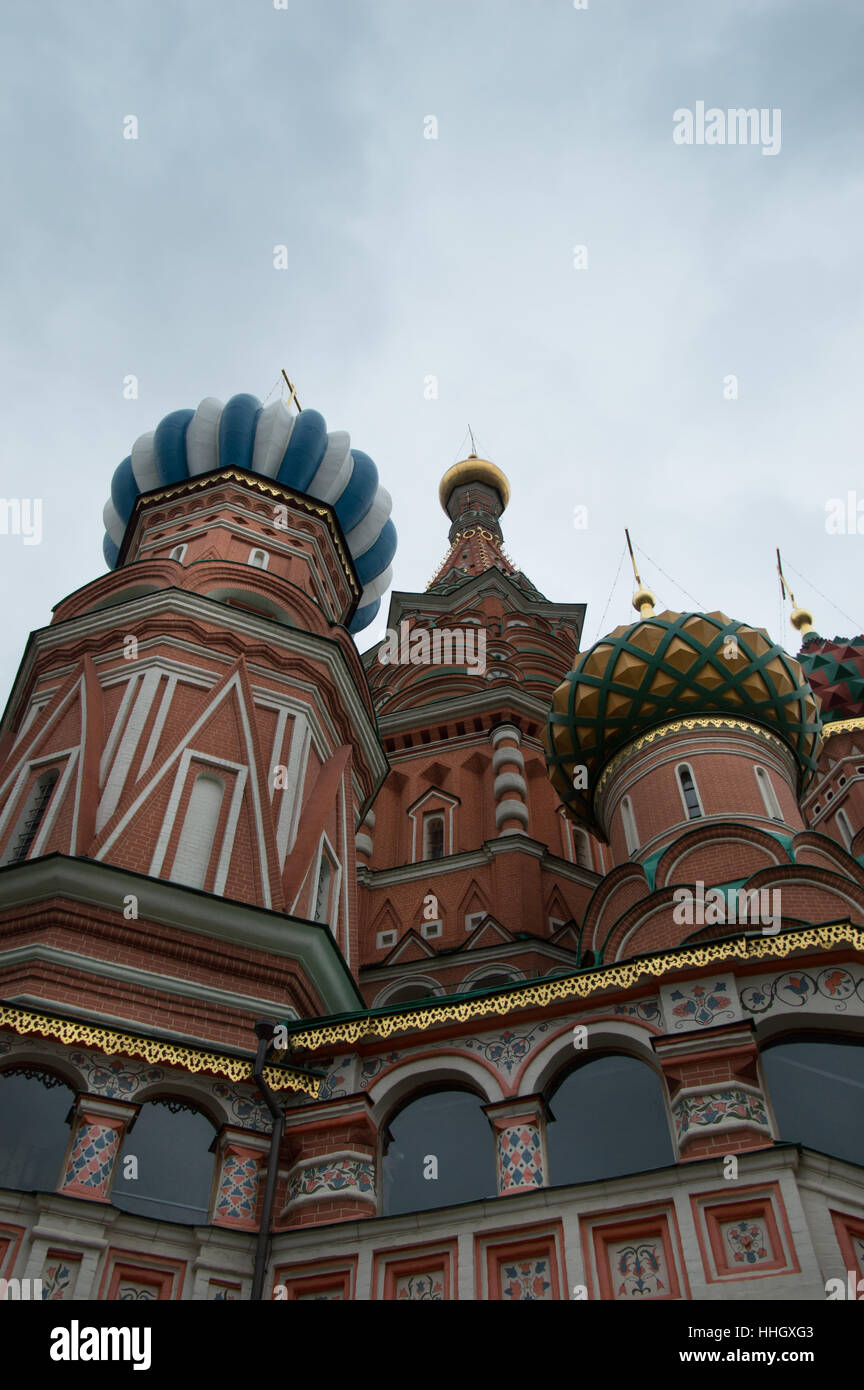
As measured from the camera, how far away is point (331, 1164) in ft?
25.7

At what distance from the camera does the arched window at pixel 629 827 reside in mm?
12672

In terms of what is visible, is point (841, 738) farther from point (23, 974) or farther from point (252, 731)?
point (23, 974)

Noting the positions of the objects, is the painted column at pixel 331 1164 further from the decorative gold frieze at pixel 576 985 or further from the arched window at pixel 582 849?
the arched window at pixel 582 849

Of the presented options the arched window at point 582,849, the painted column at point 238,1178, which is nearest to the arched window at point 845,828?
the arched window at point 582,849

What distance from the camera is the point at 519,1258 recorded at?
696cm

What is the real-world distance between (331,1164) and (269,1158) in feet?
1.34

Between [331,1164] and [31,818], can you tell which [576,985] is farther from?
[31,818]

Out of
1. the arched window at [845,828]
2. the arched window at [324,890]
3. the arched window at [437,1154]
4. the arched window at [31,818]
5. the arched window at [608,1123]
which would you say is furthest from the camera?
the arched window at [845,828]

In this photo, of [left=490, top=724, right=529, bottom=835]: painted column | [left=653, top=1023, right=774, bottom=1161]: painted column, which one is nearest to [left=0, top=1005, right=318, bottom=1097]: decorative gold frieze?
[left=653, top=1023, right=774, bottom=1161]: painted column

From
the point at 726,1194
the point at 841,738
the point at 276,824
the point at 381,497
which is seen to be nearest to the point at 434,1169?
the point at 726,1194

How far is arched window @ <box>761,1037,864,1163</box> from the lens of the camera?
7371 mm

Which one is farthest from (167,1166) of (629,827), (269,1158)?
(629,827)

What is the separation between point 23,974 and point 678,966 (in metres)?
4.62

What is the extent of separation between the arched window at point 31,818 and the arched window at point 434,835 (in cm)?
752
